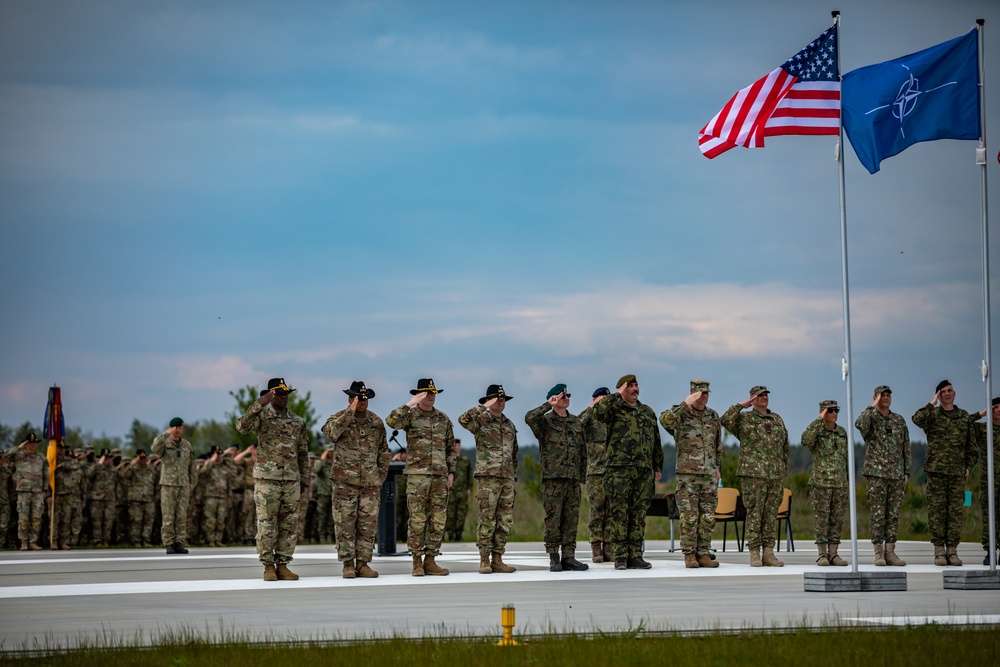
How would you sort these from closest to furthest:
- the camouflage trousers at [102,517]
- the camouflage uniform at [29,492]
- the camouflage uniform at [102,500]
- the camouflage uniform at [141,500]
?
1. the camouflage uniform at [29,492]
2. the camouflage uniform at [141,500]
3. the camouflage uniform at [102,500]
4. the camouflage trousers at [102,517]

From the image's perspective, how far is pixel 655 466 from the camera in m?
18.0

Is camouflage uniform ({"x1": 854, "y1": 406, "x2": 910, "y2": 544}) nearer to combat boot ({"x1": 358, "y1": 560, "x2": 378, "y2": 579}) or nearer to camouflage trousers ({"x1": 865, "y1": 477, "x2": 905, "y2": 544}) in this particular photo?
camouflage trousers ({"x1": 865, "y1": 477, "x2": 905, "y2": 544})

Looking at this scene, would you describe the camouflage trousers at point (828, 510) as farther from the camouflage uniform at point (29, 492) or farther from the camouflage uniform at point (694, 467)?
the camouflage uniform at point (29, 492)

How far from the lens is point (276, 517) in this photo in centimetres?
1602

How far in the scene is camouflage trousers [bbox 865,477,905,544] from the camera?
18375 mm

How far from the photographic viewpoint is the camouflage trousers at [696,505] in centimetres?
1772

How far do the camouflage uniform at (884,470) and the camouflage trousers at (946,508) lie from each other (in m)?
0.42

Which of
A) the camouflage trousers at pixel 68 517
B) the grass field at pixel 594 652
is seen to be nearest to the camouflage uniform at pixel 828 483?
the grass field at pixel 594 652

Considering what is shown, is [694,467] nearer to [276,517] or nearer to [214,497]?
[276,517]

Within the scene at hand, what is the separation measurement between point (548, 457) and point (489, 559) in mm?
1533

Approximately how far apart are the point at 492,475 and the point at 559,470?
0.88 m

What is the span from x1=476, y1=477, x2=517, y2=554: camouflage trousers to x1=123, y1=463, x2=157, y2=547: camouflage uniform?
13674mm

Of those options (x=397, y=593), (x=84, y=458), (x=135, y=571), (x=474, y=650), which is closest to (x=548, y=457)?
(x=397, y=593)

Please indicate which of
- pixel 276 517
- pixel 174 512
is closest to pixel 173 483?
pixel 174 512
